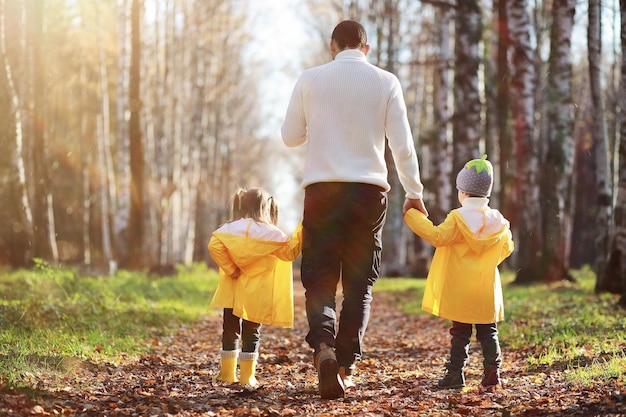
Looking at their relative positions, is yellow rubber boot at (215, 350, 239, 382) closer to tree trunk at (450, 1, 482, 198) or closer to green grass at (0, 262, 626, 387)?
green grass at (0, 262, 626, 387)

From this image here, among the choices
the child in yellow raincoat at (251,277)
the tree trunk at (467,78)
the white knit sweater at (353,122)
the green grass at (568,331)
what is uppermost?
the tree trunk at (467,78)

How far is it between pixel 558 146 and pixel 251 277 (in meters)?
11.3

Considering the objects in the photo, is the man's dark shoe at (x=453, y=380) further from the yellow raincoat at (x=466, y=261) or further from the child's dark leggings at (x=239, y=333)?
the child's dark leggings at (x=239, y=333)

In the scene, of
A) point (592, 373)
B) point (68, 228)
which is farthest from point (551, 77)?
point (68, 228)

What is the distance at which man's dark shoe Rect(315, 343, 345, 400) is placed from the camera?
5.26 metres

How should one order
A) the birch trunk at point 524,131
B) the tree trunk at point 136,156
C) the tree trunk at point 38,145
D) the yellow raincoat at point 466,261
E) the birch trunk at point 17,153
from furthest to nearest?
the tree trunk at point 136,156 → the tree trunk at point 38,145 → the birch trunk at point 524,131 → the birch trunk at point 17,153 → the yellow raincoat at point 466,261

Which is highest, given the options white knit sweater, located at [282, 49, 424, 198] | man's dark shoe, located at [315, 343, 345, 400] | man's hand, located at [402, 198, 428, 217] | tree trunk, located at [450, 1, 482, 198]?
tree trunk, located at [450, 1, 482, 198]

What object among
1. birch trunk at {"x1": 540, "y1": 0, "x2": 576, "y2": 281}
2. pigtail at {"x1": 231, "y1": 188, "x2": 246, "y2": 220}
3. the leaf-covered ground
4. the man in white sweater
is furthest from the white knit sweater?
birch trunk at {"x1": 540, "y1": 0, "x2": 576, "y2": 281}

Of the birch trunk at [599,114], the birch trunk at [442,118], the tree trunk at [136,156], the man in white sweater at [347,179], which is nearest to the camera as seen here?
the man in white sweater at [347,179]

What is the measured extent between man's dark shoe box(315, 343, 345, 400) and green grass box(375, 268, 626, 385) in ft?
5.83

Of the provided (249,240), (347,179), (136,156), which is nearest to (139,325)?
(249,240)

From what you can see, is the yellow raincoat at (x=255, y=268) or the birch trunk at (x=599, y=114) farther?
the birch trunk at (x=599, y=114)

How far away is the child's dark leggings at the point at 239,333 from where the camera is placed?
615 cm

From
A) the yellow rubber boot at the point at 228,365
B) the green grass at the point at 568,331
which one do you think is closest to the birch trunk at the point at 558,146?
the green grass at the point at 568,331
